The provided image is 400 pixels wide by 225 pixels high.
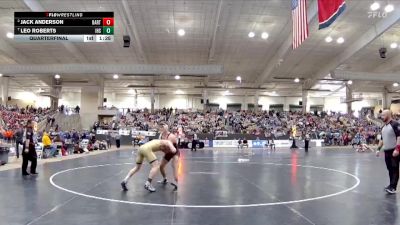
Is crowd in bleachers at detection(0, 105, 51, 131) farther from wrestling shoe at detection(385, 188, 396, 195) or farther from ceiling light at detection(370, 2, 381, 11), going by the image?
wrestling shoe at detection(385, 188, 396, 195)

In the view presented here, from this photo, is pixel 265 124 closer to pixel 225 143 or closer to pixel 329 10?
pixel 225 143

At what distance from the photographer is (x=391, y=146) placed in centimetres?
823

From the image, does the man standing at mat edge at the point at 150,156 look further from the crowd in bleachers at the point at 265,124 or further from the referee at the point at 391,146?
the crowd in bleachers at the point at 265,124

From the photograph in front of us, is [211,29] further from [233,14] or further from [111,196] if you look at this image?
[111,196]

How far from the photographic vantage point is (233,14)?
86.5 ft

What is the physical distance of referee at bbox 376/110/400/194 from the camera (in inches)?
317

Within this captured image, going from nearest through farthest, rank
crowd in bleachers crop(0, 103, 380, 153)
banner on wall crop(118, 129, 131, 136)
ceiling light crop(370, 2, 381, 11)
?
ceiling light crop(370, 2, 381, 11) → banner on wall crop(118, 129, 131, 136) → crowd in bleachers crop(0, 103, 380, 153)

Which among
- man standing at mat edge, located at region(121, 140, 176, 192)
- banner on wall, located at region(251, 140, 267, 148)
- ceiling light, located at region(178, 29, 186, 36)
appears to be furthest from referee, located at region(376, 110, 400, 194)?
banner on wall, located at region(251, 140, 267, 148)

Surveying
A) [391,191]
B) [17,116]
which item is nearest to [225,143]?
[17,116]
